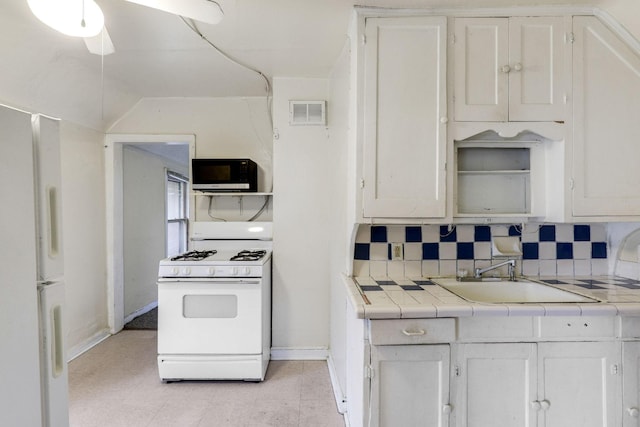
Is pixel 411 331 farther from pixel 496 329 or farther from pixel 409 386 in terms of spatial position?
pixel 496 329

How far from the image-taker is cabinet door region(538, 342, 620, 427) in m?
1.43

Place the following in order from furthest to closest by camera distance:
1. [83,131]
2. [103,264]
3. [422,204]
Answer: [103,264] < [83,131] < [422,204]

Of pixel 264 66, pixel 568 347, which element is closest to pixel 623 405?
pixel 568 347

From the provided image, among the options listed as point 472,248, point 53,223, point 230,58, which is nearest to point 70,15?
point 53,223

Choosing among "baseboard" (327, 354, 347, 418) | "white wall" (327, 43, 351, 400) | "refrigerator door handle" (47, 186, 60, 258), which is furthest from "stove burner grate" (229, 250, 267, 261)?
"refrigerator door handle" (47, 186, 60, 258)

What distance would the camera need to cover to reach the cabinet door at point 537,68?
1696mm

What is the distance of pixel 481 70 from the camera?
1.70 metres

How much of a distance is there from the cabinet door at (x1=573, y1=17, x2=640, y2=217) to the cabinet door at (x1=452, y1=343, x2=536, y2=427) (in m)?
0.83

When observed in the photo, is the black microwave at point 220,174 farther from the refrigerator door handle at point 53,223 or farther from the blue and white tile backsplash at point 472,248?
the refrigerator door handle at point 53,223

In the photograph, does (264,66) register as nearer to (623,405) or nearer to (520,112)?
(520,112)

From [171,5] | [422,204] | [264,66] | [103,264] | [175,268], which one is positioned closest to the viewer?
[171,5]

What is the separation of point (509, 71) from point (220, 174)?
210 cm

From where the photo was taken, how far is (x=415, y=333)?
1.40 meters

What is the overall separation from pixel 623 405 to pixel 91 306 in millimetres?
3681
